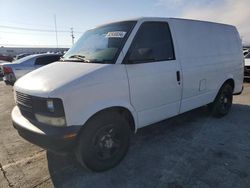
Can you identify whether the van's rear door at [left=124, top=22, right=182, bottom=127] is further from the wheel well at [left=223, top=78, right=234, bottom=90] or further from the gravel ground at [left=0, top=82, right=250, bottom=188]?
the wheel well at [left=223, top=78, right=234, bottom=90]

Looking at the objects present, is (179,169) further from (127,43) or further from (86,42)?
(86,42)

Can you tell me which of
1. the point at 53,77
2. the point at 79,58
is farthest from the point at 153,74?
the point at 53,77

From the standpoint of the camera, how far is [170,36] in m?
4.21

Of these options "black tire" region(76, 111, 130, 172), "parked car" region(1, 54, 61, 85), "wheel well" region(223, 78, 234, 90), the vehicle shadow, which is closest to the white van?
"black tire" region(76, 111, 130, 172)

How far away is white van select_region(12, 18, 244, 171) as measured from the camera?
295cm

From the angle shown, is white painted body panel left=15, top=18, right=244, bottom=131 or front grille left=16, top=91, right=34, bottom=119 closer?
white painted body panel left=15, top=18, right=244, bottom=131

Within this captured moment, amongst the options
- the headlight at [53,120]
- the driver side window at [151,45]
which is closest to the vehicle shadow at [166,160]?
the headlight at [53,120]

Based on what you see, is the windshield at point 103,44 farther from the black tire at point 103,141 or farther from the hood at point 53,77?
the black tire at point 103,141

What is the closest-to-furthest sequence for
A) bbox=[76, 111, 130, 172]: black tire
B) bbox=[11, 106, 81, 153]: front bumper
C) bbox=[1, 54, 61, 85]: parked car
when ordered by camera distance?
bbox=[11, 106, 81, 153]: front bumper, bbox=[76, 111, 130, 172]: black tire, bbox=[1, 54, 61, 85]: parked car

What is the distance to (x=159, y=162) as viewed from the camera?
12.0ft

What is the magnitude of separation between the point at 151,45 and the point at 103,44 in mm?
766

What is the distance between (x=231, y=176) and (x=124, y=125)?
1593 mm

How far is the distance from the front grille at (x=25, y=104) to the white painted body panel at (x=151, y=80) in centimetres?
8

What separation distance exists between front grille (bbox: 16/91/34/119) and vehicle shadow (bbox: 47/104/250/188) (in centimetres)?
91
